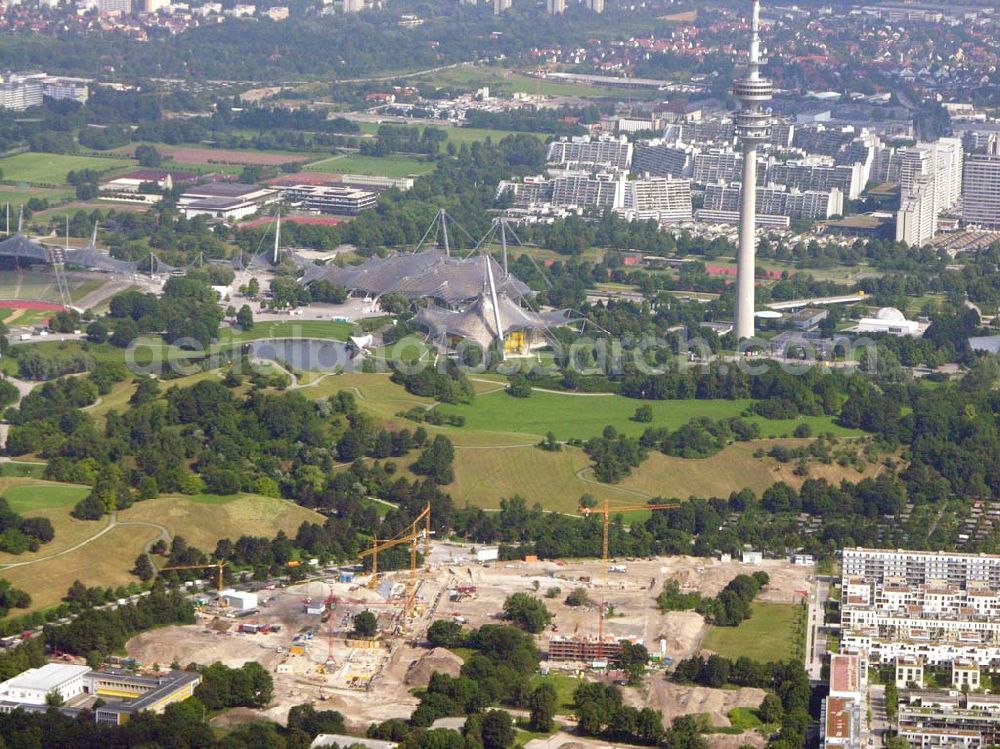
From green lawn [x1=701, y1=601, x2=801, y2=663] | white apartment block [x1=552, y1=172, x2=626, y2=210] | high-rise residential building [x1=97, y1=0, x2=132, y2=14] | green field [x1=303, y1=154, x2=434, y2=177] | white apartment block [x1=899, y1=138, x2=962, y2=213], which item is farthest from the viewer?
high-rise residential building [x1=97, y1=0, x2=132, y2=14]

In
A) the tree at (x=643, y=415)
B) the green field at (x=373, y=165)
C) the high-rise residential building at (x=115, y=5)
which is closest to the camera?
the tree at (x=643, y=415)

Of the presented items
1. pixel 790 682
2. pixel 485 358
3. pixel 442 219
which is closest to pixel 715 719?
pixel 790 682

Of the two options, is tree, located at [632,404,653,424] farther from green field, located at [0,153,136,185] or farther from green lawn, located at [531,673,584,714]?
green field, located at [0,153,136,185]

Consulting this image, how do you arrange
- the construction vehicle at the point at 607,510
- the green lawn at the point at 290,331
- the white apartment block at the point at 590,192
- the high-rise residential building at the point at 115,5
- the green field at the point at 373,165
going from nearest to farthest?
the construction vehicle at the point at 607,510 → the green lawn at the point at 290,331 → the white apartment block at the point at 590,192 → the green field at the point at 373,165 → the high-rise residential building at the point at 115,5

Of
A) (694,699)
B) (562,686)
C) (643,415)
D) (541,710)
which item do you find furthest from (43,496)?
(694,699)

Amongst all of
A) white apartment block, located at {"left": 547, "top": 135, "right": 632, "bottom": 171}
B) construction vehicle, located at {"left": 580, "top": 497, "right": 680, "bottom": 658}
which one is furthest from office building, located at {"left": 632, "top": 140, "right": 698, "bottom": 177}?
construction vehicle, located at {"left": 580, "top": 497, "right": 680, "bottom": 658}

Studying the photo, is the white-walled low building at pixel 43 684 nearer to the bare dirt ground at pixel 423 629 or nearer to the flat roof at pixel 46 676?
the flat roof at pixel 46 676

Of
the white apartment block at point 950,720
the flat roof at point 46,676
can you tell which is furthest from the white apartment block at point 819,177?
the flat roof at point 46,676

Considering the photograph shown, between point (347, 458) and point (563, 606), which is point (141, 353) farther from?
point (563, 606)
